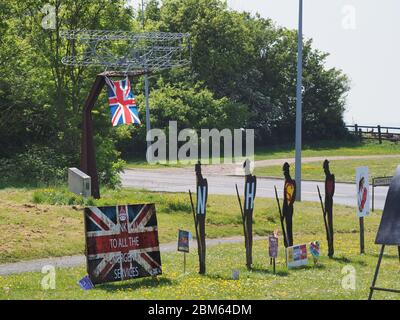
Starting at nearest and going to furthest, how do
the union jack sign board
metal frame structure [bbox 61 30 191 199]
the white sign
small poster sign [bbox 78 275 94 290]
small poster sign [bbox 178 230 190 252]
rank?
small poster sign [bbox 78 275 94 290], the union jack sign board, small poster sign [bbox 178 230 190 252], the white sign, metal frame structure [bbox 61 30 191 199]

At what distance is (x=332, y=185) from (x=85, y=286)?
7323 mm

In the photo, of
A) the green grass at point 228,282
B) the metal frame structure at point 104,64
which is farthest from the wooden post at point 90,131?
the green grass at point 228,282

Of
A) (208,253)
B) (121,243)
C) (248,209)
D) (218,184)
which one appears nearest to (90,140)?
(208,253)

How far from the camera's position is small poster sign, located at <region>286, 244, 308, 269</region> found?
16.6 m

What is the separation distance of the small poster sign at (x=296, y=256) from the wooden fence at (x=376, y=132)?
4471 centimetres

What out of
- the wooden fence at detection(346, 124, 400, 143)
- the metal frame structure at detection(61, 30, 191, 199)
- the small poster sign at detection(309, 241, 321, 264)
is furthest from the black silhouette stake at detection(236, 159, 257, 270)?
the wooden fence at detection(346, 124, 400, 143)

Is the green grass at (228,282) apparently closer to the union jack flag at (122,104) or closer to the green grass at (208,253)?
the green grass at (208,253)

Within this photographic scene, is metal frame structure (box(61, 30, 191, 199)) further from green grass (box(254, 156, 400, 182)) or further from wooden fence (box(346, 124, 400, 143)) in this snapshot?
wooden fence (box(346, 124, 400, 143))

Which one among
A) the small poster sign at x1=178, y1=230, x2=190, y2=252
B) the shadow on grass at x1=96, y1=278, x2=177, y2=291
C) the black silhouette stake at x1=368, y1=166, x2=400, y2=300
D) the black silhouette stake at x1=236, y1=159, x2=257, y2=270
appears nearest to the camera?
the black silhouette stake at x1=368, y1=166, x2=400, y2=300

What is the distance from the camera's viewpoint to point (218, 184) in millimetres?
38781

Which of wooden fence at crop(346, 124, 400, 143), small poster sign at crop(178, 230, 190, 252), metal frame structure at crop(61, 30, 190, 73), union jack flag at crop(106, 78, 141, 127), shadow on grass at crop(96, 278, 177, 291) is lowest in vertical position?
shadow on grass at crop(96, 278, 177, 291)

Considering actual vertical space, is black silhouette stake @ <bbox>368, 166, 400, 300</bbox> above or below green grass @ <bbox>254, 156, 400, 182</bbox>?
above

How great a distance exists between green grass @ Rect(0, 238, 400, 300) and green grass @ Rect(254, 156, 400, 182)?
24528 millimetres

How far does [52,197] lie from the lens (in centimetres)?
2403
